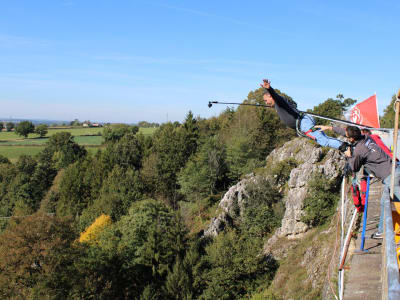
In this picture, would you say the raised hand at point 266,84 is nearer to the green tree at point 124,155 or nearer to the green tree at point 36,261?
the green tree at point 36,261

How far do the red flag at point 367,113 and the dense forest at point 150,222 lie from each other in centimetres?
2096

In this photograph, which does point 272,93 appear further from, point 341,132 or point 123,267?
point 123,267

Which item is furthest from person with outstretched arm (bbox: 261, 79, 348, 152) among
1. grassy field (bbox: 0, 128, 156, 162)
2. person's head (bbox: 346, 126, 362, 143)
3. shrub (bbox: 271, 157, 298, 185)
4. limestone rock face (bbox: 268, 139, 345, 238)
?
grassy field (bbox: 0, 128, 156, 162)

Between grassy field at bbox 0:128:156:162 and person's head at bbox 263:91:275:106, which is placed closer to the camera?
person's head at bbox 263:91:275:106

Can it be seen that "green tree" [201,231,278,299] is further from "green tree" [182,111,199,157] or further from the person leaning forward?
"green tree" [182,111,199,157]

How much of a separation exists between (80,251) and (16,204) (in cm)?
3826

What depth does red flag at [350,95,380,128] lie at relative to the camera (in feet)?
26.2

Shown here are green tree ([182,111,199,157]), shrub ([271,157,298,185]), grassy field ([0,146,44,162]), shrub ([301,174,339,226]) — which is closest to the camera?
shrub ([301,174,339,226])

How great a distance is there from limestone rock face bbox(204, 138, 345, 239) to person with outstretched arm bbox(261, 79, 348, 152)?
959 inches

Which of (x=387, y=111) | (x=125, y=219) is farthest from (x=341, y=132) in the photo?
(x=387, y=111)

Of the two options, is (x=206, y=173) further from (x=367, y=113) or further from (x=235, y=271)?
(x=367, y=113)

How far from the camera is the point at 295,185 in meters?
31.6

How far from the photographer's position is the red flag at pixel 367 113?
7.99 m

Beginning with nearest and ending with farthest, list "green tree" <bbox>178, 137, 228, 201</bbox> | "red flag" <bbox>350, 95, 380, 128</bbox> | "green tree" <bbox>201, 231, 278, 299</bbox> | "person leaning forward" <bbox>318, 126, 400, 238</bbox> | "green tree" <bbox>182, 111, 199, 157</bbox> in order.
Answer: "person leaning forward" <bbox>318, 126, 400, 238</bbox>, "red flag" <bbox>350, 95, 380, 128</bbox>, "green tree" <bbox>201, 231, 278, 299</bbox>, "green tree" <bbox>178, 137, 228, 201</bbox>, "green tree" <bbox>182, 111, 199, 157</bbox>
